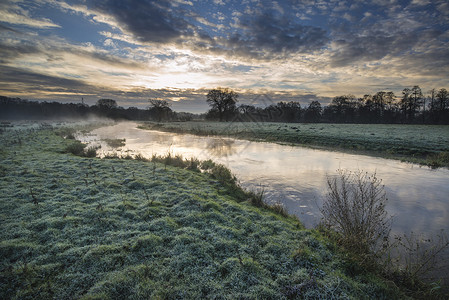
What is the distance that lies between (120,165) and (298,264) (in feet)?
37.9

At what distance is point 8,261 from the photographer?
421 centimetres

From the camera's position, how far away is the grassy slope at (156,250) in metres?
3.88

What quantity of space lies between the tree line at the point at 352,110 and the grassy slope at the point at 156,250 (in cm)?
4721

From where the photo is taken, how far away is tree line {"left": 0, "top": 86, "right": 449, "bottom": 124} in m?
62.2

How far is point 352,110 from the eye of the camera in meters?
78.9

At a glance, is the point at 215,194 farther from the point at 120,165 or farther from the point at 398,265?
the point at 120,165

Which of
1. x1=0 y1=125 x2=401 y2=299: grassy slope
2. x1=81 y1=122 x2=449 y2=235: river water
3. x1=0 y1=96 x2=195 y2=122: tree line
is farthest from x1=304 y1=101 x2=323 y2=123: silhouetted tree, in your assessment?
x1=0 y1=125 x2=401 y2=299: grassy slope

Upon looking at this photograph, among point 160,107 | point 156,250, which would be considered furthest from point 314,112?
point 156,250

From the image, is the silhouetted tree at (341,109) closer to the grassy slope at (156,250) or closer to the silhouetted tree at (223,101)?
the silhouetted tree at (223,101)

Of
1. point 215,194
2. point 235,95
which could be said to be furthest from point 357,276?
point 235,95

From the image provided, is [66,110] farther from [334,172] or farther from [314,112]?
[334,172]

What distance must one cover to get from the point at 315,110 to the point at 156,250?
93.7 metres

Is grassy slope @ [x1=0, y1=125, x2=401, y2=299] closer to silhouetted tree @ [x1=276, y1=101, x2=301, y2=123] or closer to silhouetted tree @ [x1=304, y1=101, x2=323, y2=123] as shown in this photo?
silhouetted tree @ [x1=276, y1=101, x2=301, y2=123]

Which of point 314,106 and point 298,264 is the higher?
point 314,106
